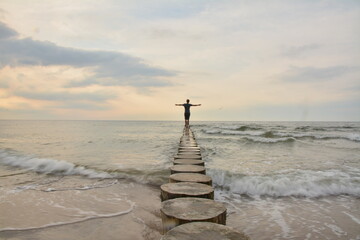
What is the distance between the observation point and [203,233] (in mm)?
1864

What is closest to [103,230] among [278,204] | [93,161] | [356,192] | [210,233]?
[210,233]

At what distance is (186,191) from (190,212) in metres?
0.64

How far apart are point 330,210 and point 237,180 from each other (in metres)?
2.07

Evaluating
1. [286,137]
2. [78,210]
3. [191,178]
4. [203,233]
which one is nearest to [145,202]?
[78,210]

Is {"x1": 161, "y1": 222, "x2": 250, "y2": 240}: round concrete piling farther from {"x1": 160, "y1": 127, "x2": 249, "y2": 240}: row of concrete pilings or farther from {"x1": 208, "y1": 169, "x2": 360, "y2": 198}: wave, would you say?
{"x1": 208, "y1": 169, "x2": 360, "y2": 198}: wave

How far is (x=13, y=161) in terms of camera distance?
926 centimetres

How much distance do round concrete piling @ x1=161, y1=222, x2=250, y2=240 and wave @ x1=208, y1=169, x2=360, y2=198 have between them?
3767 mm

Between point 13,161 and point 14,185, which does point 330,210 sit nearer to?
point 14,185

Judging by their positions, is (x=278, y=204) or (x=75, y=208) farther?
(x=278, y=204)

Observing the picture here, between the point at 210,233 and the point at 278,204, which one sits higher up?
the point at 210,233

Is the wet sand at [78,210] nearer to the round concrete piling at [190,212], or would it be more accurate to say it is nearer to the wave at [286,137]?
the round concrete piling at [190,212]

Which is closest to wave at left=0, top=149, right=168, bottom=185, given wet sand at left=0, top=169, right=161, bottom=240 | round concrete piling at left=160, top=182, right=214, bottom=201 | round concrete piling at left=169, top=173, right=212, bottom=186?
wet sand at left=0, top=169, right=161, bottom=240

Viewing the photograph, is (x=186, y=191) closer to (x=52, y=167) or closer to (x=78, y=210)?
(x=78, y=210)

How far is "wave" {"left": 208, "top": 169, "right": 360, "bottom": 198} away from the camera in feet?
17.7
